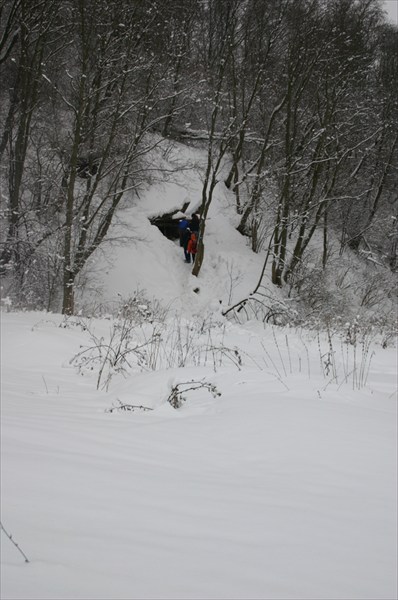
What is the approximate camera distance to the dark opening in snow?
20266 mm

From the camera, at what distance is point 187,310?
17.6 m

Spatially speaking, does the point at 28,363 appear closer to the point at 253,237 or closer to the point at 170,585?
the point at 170,585

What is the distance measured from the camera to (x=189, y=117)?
80.2ft

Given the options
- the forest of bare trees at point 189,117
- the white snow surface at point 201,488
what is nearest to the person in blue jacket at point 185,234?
the forest of bare trees at point 189,117

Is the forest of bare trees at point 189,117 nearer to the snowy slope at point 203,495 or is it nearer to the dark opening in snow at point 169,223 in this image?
the dark opening in snow at point 169,223

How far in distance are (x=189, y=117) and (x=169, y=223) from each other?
725cm

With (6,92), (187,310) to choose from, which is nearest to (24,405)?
(187,310)

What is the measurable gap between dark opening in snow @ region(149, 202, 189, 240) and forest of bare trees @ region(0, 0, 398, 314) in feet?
6.40

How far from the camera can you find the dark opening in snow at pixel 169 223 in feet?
66.5

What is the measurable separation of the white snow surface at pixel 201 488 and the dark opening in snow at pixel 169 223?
15.9 m

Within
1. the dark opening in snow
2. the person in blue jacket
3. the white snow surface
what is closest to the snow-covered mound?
the dark opening in snow

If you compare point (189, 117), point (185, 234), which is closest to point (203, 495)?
point (185, 234)

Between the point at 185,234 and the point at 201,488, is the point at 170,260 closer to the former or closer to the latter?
the point at 185,234

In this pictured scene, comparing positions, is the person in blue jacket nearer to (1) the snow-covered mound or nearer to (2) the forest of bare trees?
(1) the snow-covered mound
